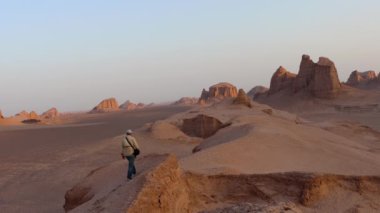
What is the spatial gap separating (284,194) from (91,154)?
16497 mm

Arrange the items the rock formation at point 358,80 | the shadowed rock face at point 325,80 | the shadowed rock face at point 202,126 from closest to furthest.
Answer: the shadowed rock face at point 202,126
the shadowed rock face at point 325,80
the rock formation at point 358,80

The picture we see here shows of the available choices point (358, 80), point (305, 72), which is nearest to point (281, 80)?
point (305, 72)

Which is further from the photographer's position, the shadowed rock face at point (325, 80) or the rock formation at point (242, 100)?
the shadowed rock face at point (325, 80)

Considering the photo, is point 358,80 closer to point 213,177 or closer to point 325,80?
point 325,80

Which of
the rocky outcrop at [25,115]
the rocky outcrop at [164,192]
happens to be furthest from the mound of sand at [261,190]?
the rocky outcrop at [25,115]

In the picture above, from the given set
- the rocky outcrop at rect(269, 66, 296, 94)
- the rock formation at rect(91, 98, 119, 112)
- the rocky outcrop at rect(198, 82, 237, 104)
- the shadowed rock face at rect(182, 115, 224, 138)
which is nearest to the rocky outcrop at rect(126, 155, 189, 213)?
the shadowed rock face at rect(182, 115, 224, 138)

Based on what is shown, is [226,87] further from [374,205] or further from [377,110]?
[374,205]

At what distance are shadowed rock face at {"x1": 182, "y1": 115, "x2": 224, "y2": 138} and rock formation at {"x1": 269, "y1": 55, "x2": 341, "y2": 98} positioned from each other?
2581 centimetres

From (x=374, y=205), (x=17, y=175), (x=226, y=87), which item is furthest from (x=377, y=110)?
(x=226, y=87)

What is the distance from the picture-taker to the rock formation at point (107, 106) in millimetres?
120312

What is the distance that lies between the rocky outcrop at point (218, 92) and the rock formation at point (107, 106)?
3237cm

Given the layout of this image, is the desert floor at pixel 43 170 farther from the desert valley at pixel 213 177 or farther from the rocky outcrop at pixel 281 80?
the rocky outcrop at pixel 281 80

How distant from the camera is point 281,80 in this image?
5822 cm

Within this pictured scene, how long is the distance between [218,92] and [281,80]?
3419 centimetres
